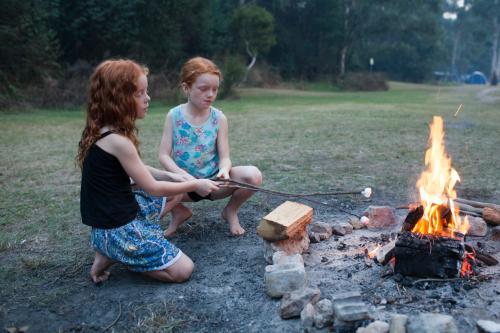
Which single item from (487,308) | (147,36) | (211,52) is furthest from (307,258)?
(211,52)

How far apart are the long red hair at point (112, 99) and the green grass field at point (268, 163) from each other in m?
1.02

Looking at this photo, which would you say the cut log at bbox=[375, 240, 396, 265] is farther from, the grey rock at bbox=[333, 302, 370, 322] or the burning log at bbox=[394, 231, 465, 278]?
the grey rock at bbox=[333, 302, 370, 322]

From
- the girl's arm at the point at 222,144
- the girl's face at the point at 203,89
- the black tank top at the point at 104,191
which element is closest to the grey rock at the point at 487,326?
the black tank top at the point at 104,191

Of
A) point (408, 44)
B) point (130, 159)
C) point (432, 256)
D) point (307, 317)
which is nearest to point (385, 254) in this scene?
point (432, 256)

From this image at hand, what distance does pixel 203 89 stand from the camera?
3.62 metres

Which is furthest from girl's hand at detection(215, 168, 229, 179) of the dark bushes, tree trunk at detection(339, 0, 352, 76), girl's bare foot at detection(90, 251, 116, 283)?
tree trunk at detection(339, 0, 352, 76)

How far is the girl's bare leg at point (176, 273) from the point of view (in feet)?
9.64

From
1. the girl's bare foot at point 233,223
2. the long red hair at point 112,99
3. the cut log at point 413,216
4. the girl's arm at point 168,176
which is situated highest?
the long red hair at point 112,99

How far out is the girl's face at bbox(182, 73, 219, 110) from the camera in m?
3.59

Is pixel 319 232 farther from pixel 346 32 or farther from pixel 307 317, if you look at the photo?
pixel 346 32

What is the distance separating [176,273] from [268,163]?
12.6 ft

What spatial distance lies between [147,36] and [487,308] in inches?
885

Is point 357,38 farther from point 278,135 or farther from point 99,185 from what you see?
point 99,185

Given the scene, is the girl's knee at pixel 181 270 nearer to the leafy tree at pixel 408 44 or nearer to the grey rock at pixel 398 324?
the grey rock at pixel 398 324
